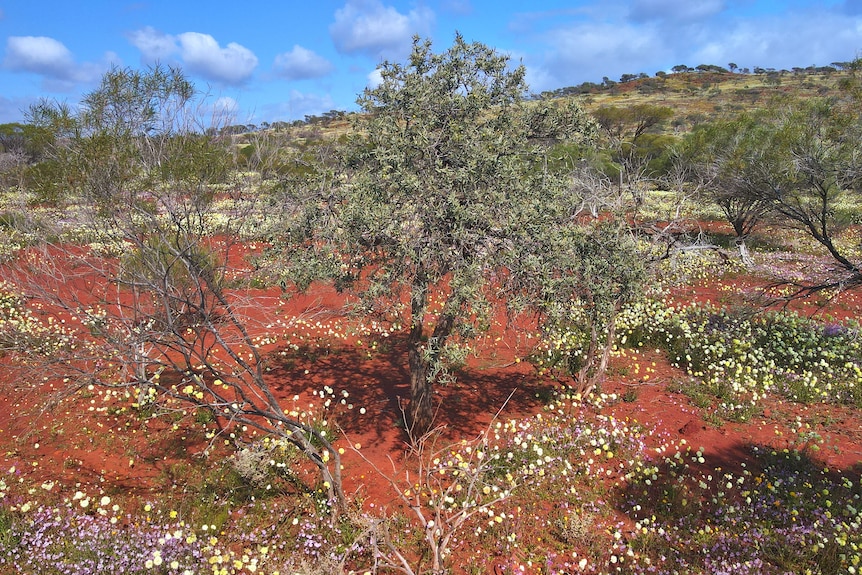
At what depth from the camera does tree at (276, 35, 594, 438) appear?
6266 millimetres

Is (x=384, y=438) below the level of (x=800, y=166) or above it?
below

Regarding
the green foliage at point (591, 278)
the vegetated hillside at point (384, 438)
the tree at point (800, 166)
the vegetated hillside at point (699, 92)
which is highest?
the vegetated hillside at point (699, 92)

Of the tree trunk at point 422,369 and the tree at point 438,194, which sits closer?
the tree at point 438,194

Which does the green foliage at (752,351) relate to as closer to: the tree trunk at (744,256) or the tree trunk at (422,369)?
the tree trunk at (422,369)

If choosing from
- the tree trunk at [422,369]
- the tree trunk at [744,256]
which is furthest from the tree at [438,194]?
the tree trunk at [744,256]

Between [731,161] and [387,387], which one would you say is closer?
[387,387]

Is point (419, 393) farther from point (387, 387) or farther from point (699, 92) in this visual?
point (699, 92)

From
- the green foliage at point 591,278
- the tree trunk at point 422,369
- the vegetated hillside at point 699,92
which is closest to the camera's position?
the green foliage at point 591,278

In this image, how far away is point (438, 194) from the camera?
6312 mm

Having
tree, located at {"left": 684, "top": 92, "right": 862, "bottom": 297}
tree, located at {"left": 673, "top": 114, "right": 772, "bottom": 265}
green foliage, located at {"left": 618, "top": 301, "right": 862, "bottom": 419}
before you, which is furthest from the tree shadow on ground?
tree, located at {"left": 673, "top": 114, "right": 772, "bottom": 265}

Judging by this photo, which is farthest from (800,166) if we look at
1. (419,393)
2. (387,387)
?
(387,387)

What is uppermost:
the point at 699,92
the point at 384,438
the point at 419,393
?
the point at 699,92

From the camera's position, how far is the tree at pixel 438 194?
6266mm

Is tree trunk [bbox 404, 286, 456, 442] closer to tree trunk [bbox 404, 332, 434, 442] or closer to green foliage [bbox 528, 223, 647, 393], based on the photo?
tree trunk [bbox 404, 332, 434, 442]
